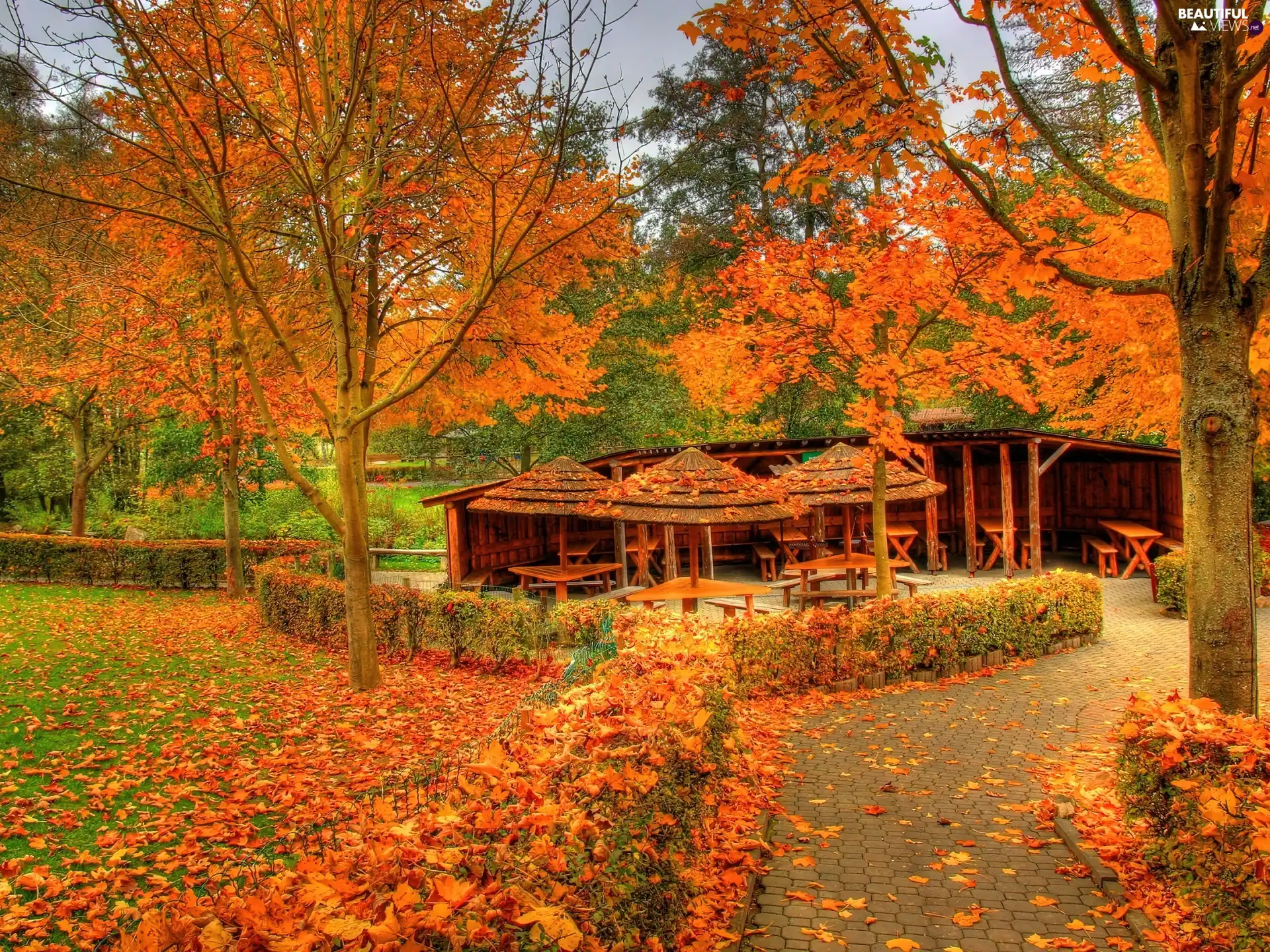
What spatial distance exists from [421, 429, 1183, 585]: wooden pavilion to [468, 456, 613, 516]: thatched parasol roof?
112 centimetres

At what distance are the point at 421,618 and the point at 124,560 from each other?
1203cm

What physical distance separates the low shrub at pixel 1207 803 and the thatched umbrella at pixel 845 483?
7771mm

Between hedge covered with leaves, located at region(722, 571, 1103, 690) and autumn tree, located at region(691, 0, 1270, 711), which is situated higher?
autumn tree, located at region(691, 0, 1270, 711)

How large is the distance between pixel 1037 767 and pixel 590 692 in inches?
170

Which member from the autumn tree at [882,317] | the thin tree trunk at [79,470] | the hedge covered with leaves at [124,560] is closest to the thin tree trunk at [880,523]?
the autumn tree at [882,317]

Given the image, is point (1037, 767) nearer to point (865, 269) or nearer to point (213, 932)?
point (213, 932)

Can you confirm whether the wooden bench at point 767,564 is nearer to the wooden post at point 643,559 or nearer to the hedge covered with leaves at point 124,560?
the wooden post at point 643,559

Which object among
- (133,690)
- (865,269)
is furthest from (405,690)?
(865,269)

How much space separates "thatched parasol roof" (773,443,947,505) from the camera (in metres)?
12.6

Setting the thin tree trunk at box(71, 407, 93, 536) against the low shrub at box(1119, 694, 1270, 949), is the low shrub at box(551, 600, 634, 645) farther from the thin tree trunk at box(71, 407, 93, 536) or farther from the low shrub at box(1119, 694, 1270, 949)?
the thin tree trunk at box(71, 407, 93, 536)

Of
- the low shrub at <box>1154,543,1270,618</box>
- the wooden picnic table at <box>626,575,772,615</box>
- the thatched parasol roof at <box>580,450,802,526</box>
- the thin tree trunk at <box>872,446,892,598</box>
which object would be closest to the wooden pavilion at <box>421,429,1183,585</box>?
the low shrub at <box>1154,543,1270,618</box>

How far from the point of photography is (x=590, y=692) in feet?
15.1

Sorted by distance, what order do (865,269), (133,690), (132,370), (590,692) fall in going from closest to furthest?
(590,692) < (133,690) < (865,269) < (132,370)

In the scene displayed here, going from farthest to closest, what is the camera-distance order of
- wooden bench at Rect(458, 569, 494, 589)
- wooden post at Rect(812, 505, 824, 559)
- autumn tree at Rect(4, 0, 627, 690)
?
1. wooden post at Rect(812, 505, 824, 559)
2. wooden bench at Rect(458, 569, 494, 589)
3. autumn tree at Rect(4, 0, 627, 690)
